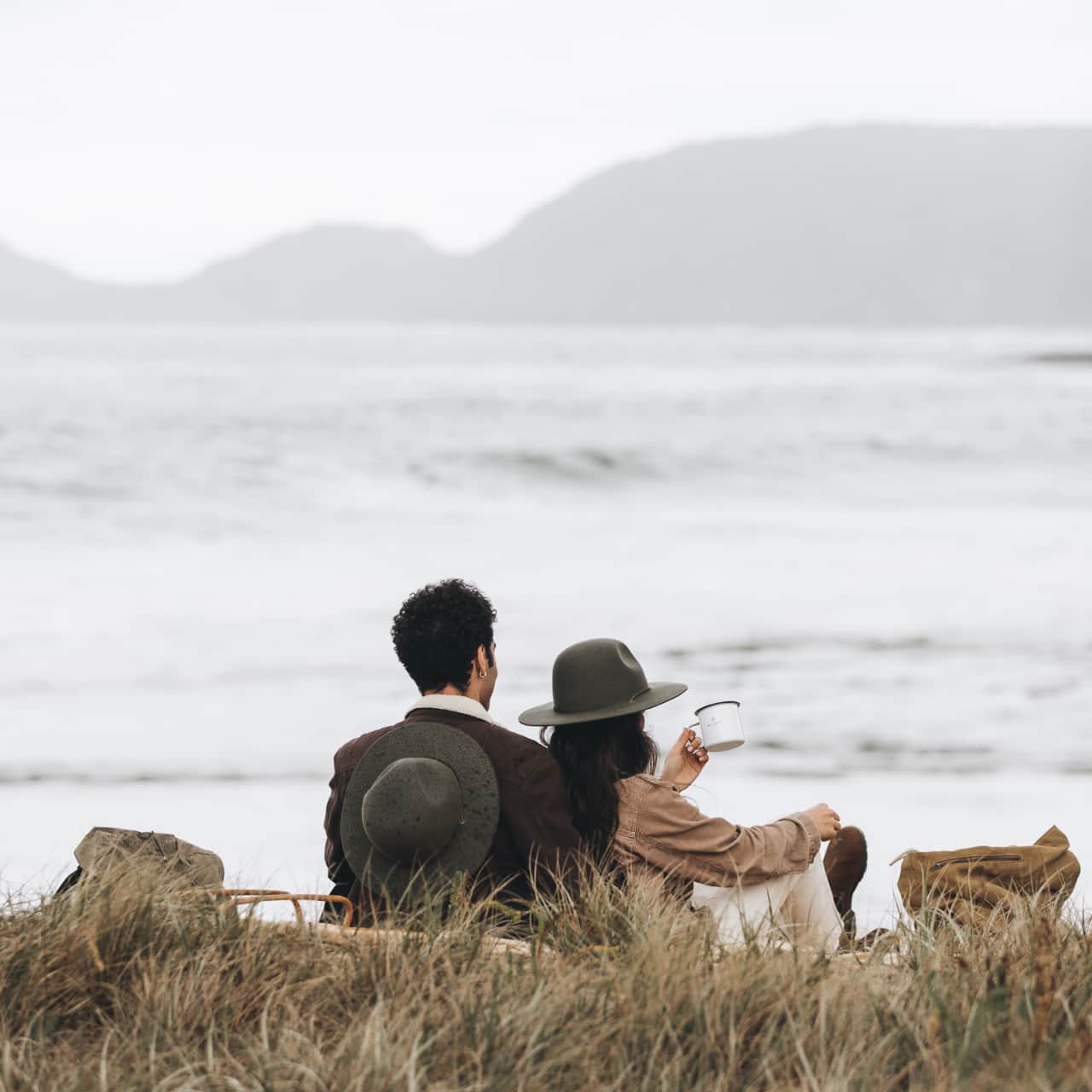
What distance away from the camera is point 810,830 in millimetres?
3320

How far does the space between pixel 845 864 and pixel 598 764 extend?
4.14ft

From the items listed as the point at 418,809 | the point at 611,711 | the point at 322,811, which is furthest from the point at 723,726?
the point at 322,811

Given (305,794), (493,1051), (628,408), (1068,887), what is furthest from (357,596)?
(628,408)

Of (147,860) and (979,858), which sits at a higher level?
(147,860)

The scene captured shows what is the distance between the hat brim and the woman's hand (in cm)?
11

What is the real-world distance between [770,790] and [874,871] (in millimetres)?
1045

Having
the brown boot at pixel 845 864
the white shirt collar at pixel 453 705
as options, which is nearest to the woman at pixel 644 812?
the white shirt collar at pixel 453 705

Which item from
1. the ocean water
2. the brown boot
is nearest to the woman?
the brown boot

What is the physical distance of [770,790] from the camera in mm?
6594

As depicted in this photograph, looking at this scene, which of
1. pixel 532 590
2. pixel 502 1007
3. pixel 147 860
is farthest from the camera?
pixel 532 590

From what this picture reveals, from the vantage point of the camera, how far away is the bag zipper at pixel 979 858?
11.4 ft

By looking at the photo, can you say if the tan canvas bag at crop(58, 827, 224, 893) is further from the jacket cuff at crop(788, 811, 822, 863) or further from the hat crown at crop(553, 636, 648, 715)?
the jacket cuff at crop(788, 811, 822, 863)

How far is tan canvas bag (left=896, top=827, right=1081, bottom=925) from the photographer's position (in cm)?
339

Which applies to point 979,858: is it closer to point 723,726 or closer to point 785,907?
point 785,907
